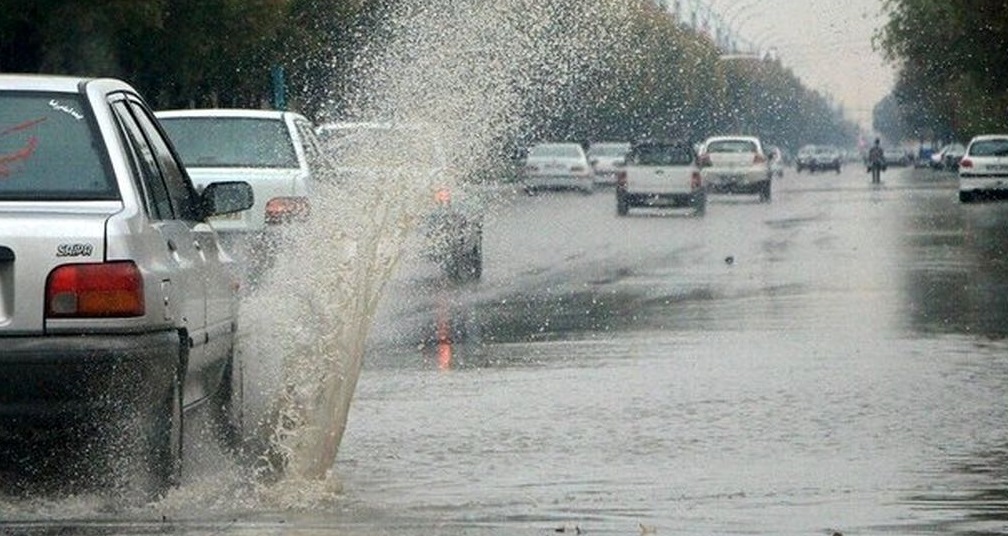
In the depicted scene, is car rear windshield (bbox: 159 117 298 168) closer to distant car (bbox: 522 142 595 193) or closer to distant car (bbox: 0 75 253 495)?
distant car (bbox: 0 75 253 495)

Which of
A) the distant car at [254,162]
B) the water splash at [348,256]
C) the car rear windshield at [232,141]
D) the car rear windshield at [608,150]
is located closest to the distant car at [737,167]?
the car rear windshield at [608,150]

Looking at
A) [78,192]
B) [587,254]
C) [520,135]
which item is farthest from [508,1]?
[520,135]

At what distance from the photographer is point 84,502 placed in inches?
344

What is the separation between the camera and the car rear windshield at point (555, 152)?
73.1 meters

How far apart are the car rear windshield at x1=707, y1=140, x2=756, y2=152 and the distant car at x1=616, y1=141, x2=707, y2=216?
387 inches

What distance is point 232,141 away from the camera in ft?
65.8

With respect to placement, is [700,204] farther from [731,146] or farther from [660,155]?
[731,146]

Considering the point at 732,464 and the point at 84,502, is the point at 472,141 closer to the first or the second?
the point at 732,464

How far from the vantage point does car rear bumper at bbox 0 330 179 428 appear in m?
8.09

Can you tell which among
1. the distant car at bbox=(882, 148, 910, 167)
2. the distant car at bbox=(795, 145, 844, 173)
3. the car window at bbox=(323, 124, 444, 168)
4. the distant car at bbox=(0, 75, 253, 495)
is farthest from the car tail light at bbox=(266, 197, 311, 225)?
the distant car at bbox=(882, 148, 910, 167)

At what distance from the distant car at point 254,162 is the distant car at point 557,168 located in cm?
5124

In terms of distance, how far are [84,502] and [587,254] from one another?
22523 mm

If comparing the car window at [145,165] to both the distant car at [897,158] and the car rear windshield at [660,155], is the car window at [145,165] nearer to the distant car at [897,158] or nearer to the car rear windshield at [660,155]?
the car rear windshield at [660,155]

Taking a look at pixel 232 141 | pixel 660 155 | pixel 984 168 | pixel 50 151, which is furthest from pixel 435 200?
pixel 984 168
